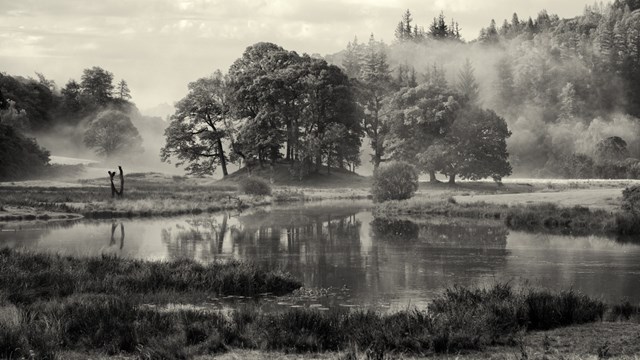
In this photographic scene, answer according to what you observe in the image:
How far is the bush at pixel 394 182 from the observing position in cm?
5428

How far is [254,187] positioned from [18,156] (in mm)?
33825

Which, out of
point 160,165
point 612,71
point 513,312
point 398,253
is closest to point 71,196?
point 398,253

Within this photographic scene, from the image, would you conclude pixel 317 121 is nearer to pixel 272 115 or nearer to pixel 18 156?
pixel 272 115

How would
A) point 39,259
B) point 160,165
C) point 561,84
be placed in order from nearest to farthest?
point 39,259 < point 160,165 < point 561,84

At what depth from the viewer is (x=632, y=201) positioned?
39.8m

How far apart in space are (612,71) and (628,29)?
695 inches

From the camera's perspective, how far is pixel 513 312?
14.2 metres

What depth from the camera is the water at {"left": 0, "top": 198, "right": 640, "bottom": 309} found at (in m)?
20.3

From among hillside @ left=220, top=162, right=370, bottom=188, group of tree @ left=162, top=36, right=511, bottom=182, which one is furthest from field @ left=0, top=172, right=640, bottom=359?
hillside @ left=220, top=162, right=370, bottom=188

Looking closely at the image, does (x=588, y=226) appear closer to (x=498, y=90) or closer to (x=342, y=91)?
(x=342, y=91)

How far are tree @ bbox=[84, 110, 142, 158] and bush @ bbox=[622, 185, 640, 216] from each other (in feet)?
264

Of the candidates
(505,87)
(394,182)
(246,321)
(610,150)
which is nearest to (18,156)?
(394,182)

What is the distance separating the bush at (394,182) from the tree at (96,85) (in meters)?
77.6

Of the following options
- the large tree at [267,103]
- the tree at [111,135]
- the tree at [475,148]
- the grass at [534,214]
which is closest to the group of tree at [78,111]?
the tree at [111,135]
